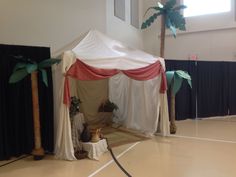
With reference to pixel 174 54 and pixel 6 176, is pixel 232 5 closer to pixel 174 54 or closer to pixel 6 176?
pixel 174 54

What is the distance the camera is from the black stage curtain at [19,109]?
4613mm

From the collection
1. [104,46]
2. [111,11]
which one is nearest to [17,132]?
[104,46]

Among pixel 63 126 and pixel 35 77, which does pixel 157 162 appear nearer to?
pixel 63 126

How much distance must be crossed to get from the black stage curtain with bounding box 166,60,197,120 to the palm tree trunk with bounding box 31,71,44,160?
4.91 metres

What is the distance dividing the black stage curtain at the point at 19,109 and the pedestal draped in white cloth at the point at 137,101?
2411 mm

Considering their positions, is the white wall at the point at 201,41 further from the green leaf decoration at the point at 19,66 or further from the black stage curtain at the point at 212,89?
the green leaf decoration at the point at 19,66

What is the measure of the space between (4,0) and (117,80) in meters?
3.90

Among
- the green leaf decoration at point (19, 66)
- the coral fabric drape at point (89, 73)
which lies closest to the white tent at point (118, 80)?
the coral fabric drape at point (89, 73)

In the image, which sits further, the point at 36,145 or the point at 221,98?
the point at 221,98

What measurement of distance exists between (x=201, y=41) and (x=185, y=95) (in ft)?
7.75

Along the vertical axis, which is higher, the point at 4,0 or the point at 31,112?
the point at 4,0

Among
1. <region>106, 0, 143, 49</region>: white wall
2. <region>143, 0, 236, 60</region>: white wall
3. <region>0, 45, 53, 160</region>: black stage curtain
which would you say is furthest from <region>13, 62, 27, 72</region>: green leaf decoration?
<region>143, 0, 236, 60</region>: white wall

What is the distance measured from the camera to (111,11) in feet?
25.2

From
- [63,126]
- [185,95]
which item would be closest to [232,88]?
[185,95]
